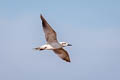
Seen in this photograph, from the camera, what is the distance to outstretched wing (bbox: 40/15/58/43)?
34938 millimetres

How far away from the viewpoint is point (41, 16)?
3481 centimetres

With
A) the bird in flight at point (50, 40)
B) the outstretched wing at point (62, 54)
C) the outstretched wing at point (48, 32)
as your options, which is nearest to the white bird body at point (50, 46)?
the bird in flight at point (50, 40)

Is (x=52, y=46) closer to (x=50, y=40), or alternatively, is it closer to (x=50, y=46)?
(x=50, y=46)

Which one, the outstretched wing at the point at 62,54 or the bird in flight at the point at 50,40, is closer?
the bird in flight at the point at 50,40

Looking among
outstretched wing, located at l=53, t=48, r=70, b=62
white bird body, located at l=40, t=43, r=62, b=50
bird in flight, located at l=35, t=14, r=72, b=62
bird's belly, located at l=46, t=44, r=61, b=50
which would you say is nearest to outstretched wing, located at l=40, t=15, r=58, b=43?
bird in flight, located at l=35, t=14, r=72, b=62

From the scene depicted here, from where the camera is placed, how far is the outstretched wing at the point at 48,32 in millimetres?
34938

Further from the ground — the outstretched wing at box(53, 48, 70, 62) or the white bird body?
the white bird body

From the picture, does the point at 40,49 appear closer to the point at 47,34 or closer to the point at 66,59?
the point at 47,34

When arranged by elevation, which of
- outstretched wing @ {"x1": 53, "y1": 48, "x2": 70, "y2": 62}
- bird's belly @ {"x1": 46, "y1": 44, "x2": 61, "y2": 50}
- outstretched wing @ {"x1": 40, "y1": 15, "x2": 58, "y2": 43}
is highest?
outstretched wing @ {"x1": 40, "y1": 15, "x2": 58, "y2": 43}

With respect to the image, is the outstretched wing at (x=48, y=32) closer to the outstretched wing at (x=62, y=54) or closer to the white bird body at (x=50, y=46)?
the white bird body at (x=50, y=46)

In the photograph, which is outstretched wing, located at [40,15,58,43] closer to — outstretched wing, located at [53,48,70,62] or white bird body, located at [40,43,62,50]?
white bird body, located at [40,43,62,50]

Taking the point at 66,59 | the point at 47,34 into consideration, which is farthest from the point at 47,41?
the point at 66,59

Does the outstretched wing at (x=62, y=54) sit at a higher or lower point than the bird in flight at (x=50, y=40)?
lower

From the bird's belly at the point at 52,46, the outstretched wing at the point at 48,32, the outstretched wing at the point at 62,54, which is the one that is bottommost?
the outstretched wing at the point at 62,54
